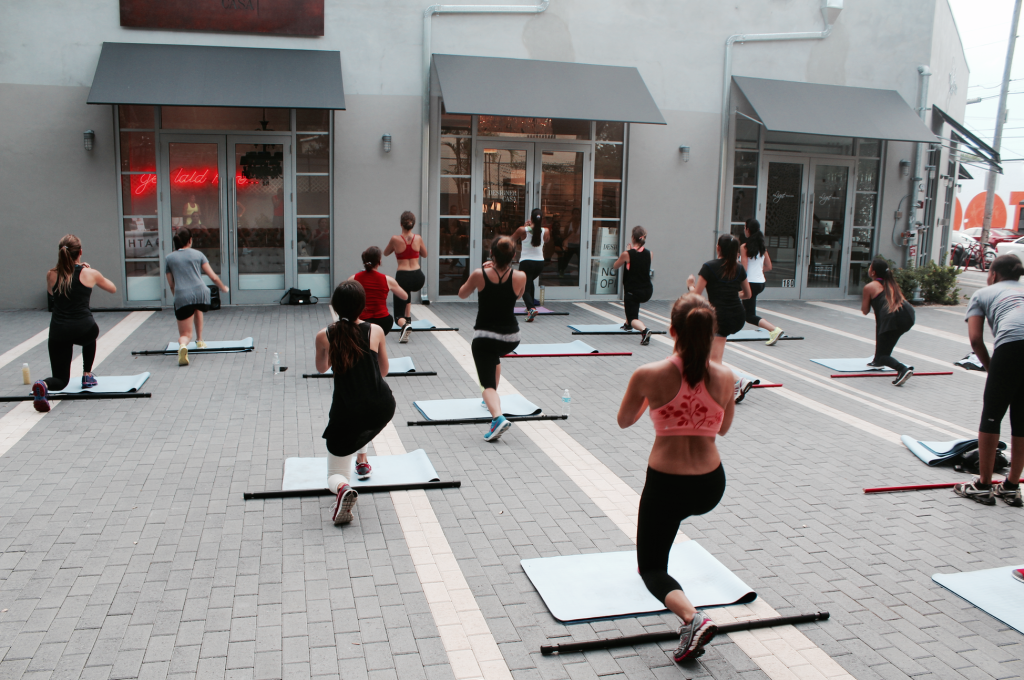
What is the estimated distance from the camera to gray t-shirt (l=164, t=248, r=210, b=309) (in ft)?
32.0

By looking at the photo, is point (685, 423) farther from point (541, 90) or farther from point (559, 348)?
point (541, 90)

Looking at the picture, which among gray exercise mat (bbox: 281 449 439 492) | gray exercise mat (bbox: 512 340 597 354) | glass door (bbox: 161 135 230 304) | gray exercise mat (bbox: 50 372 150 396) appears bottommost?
gray exercise mat (bbox: 281 449 439 492)

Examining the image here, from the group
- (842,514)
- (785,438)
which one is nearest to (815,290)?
(785,438)

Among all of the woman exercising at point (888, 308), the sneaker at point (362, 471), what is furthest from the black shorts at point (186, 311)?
the woman exercising at point (888, 308)

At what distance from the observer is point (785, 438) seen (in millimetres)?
7359

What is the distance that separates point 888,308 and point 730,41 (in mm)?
7834

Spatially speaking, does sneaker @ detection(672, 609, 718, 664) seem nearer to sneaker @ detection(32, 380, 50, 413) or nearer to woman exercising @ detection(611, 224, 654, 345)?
sneaker @ detection(32, 380, 50, 413)

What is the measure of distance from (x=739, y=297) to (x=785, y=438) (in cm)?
180

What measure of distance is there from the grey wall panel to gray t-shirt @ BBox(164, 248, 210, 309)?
14.4 ft

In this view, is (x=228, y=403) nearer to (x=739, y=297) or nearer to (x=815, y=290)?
(x=739, y=297)

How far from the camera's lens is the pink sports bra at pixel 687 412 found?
3.57 metres

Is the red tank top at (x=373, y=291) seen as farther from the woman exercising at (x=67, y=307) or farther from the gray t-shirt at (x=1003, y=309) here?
the gray t-shirt at (x=1003, y=309)

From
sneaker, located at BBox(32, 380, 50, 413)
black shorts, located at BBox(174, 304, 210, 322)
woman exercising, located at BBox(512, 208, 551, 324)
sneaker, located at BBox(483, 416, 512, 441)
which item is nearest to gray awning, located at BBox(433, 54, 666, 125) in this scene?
woman exercising, located at BBox(512, 208, 551, 324)

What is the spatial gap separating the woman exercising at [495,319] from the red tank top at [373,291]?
6.74 feet
